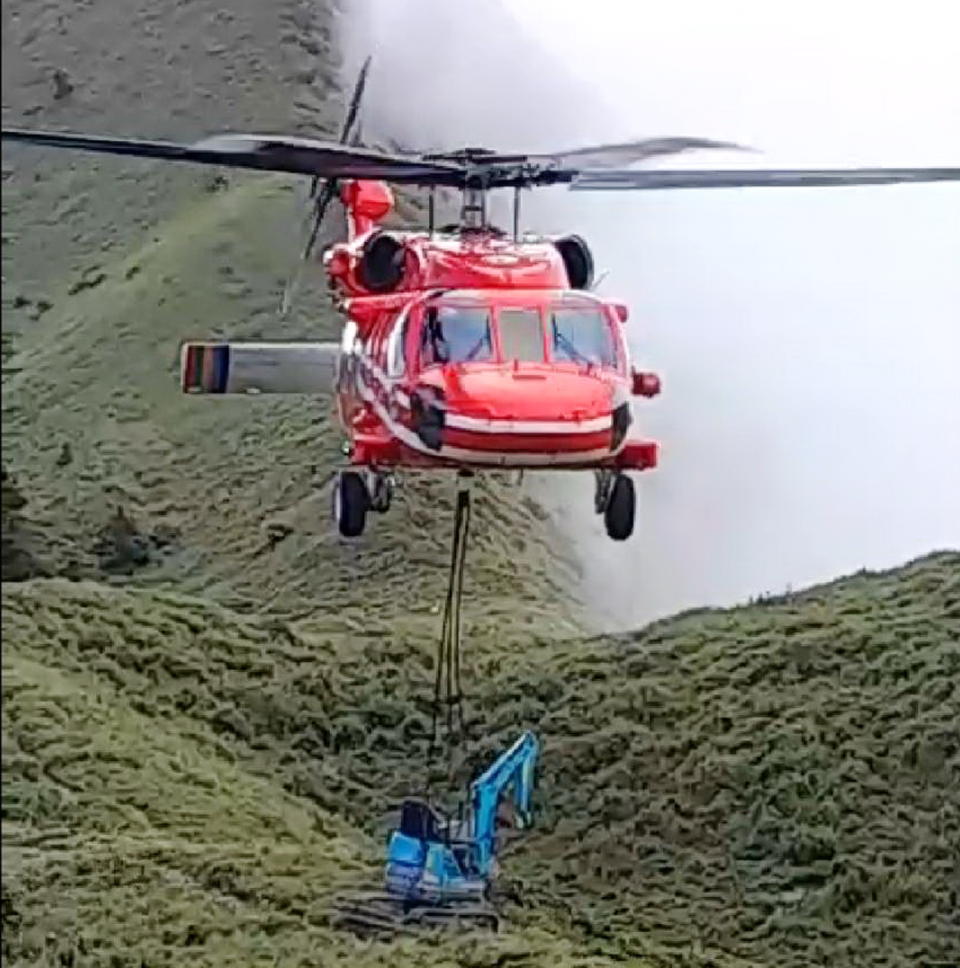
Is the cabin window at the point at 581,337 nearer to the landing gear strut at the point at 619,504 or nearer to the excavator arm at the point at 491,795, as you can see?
the landing gear strut at the point at 619,504

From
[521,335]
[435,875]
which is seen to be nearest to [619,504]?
[521,335]

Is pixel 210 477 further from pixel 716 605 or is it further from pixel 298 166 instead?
pixel 298 166

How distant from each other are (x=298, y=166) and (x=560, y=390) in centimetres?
135

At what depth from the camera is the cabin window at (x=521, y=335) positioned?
7.88 metres

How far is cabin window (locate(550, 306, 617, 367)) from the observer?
7.93 meters

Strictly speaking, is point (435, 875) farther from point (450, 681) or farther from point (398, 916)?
point (450, 681)

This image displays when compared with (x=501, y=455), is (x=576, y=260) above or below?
above

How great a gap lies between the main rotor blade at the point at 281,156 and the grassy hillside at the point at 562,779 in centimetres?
273

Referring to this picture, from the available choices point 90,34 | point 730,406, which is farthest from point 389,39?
point 730,406

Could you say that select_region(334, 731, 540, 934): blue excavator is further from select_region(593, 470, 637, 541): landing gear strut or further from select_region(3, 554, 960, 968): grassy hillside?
select_region(593, 470, 637, 541): landing gear strut

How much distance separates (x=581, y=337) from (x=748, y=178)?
1.13 meters

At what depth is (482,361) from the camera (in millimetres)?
7848

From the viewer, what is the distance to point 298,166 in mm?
6715

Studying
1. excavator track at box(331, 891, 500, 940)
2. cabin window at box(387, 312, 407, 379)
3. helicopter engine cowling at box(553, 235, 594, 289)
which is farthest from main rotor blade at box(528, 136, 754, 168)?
excavator track at box(331, 891, 500, 940)
